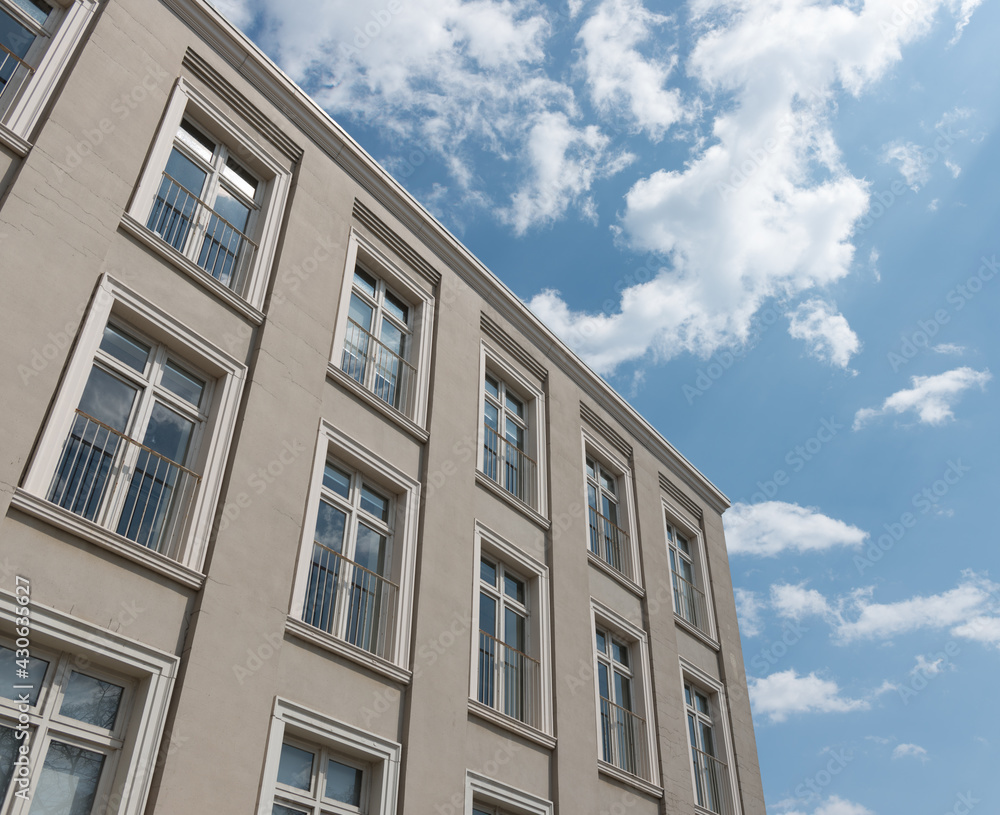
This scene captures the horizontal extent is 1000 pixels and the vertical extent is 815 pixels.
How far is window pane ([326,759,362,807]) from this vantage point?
31.7 feet

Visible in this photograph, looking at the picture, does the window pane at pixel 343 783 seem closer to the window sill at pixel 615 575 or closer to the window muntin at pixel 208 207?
the window muntin at pixel 208 207

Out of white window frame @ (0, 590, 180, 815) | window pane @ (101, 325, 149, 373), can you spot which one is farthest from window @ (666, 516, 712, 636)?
window pane @ (101, 325, 149, 373)

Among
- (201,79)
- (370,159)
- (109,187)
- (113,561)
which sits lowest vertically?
(113,561)

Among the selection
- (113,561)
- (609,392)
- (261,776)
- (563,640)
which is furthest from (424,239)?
(261,776)

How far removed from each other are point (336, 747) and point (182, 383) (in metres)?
4.62

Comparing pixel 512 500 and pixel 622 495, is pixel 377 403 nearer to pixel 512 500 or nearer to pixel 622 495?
pixel 512 500

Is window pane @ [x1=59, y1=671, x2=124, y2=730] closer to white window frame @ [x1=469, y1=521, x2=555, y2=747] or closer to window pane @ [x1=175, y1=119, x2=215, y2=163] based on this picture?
white window frame @ [x1=469, y1=521, x2=555, y2=747]

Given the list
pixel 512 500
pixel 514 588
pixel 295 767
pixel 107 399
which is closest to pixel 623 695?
pixel 514 588

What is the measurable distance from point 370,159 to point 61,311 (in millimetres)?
6714

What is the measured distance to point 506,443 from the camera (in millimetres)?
15484

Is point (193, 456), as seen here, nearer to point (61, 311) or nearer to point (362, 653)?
point (61, 311)

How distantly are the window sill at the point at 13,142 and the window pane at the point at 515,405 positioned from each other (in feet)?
30.6

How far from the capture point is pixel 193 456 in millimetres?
9859

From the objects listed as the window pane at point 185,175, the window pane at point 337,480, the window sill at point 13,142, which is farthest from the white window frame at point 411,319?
the window sill at point 13,142
